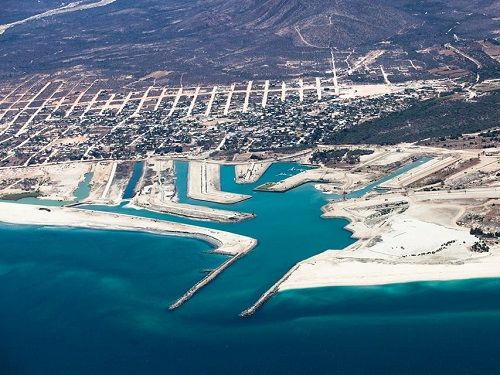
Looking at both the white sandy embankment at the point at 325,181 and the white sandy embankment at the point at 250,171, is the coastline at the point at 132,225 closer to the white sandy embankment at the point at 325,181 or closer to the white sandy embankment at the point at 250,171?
the white sandy embankment at the point at 325,181

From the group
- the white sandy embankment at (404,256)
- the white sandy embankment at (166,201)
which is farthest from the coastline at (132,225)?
the white sandy embankment at (404,256)

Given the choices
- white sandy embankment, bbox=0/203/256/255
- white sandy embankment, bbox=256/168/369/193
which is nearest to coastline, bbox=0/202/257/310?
white sandy embankment, bbox=0/203/256/255

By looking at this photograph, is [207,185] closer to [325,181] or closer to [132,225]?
[132,225]

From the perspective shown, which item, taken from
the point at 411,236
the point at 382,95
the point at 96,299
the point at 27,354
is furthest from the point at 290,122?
the point at 27,354

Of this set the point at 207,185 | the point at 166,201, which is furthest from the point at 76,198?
the point at 207,185

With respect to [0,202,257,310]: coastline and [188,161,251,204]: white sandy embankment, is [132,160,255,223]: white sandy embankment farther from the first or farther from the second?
[0,202,257,310]: coastline

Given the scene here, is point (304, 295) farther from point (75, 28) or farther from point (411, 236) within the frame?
point (75, 28)
